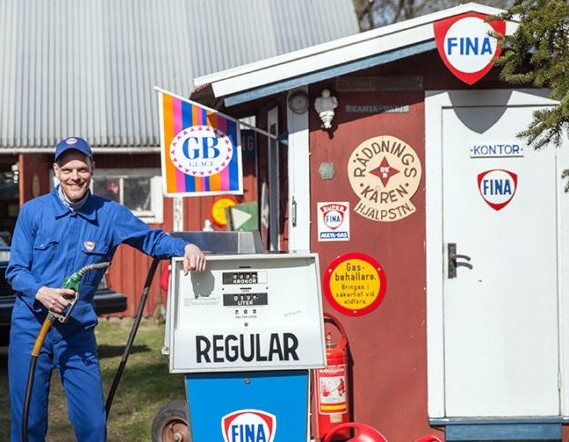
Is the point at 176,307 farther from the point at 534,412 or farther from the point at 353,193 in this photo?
the point at 534,412

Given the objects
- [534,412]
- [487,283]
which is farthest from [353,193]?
[534,412]

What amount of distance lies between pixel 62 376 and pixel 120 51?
477 inches

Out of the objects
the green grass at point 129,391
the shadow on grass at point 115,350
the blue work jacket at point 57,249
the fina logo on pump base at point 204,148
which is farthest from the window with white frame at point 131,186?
the blue work jacket at point 57,249

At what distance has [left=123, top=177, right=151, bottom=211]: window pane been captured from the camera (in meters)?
16.7

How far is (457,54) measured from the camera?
8.06 metres

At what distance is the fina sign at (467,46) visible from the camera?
26.4ft

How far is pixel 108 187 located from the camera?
55.0 feet

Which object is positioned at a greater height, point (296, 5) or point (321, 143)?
point (296, 5)

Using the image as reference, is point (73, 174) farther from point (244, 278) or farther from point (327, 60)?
point (327, 60)

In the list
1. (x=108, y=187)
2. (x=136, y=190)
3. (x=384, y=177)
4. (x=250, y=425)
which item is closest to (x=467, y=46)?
(x=384, y=177)

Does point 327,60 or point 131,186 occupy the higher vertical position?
point 327,60

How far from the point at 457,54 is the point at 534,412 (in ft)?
8.85

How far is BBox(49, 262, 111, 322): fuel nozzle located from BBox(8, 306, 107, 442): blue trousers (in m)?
0.23

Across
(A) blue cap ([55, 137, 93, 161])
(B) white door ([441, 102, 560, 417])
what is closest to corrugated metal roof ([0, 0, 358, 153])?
(B) white door ([441, 102, 560, 417])
